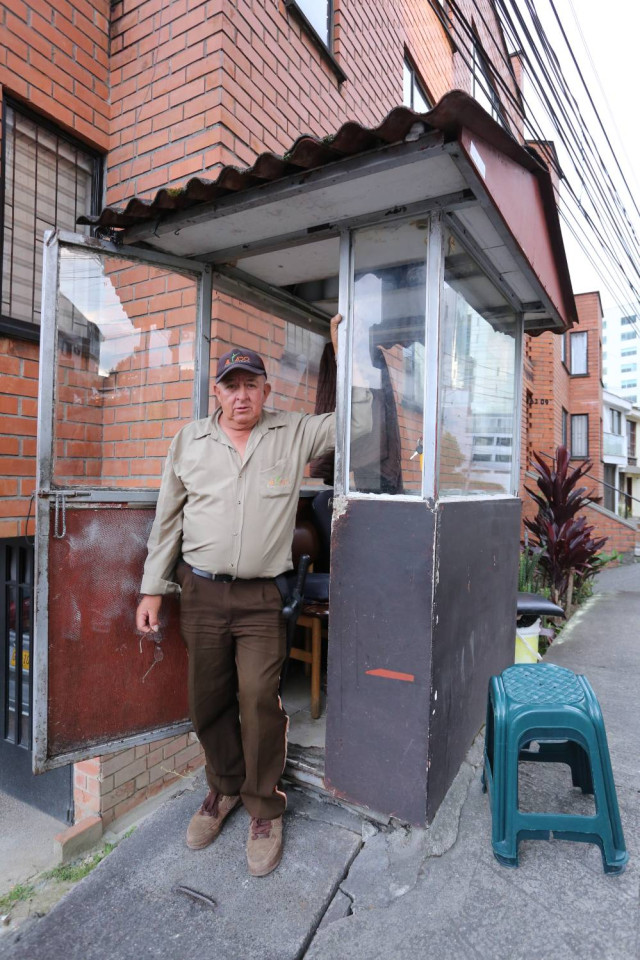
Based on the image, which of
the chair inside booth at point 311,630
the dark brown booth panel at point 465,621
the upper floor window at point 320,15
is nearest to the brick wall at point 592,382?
the upper floor window at point 320,15

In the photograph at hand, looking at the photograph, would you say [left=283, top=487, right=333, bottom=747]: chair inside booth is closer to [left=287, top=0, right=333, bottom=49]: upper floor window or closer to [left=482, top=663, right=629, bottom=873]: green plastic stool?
[left=482, top=663, right=629, bottom=873]: green plastic stool

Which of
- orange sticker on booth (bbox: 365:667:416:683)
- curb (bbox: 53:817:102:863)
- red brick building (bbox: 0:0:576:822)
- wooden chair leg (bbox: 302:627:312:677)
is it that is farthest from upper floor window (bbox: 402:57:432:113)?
curb (bbox: 53:817:102:863)

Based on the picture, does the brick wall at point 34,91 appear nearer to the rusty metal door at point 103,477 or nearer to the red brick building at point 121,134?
the red brick building at point 121,134

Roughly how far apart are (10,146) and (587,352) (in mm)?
15966

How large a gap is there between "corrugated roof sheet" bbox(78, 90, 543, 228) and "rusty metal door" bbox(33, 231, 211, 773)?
0.27 metres

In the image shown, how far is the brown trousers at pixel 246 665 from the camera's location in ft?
7.81

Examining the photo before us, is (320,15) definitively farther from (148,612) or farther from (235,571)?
(148,612)

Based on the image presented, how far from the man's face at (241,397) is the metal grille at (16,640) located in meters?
2.00

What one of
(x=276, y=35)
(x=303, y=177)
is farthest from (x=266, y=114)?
(x=303, y=177)

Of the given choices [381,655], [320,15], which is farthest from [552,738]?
[320,15]

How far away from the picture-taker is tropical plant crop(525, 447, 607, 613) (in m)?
6.39

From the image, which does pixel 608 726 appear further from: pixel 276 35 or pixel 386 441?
pixel 276 35

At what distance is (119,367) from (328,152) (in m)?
1.59

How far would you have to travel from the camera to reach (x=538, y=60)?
4.48m
